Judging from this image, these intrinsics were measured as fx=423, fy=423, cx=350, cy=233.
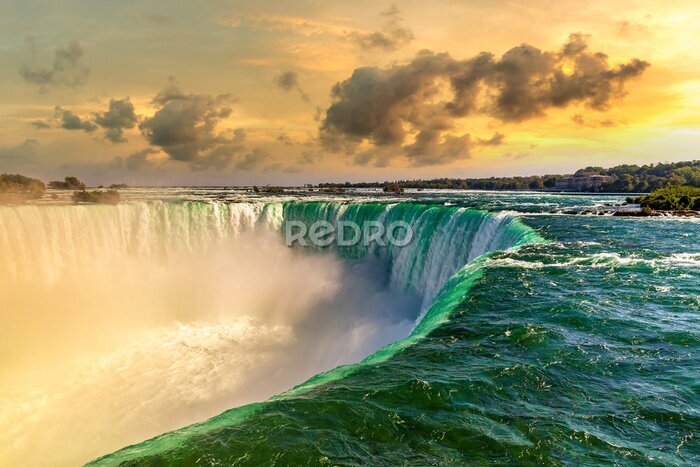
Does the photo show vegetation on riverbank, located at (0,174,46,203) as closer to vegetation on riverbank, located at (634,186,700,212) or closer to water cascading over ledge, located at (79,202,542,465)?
water cascading over ledge, located at (79,202,542,465)

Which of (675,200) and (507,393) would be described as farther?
(675,200)

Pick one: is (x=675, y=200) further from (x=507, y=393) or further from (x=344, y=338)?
(x=507, y=393)

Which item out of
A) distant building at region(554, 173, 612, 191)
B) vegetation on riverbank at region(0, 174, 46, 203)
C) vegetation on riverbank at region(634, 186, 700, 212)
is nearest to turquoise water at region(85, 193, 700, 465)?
vegetation on riverbank at region(634, 186, 700, 212)

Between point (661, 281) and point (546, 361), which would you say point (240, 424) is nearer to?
point (546, 361)

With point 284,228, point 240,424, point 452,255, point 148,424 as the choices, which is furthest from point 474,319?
point 284,228

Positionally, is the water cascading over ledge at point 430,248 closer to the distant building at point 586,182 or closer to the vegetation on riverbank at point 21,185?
the vegetation on riverbank at point 21,185

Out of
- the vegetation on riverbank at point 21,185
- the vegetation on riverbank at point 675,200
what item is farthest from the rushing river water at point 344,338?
the vegetation on riverbank at point 21,185

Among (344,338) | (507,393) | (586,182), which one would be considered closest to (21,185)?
(344,338)
